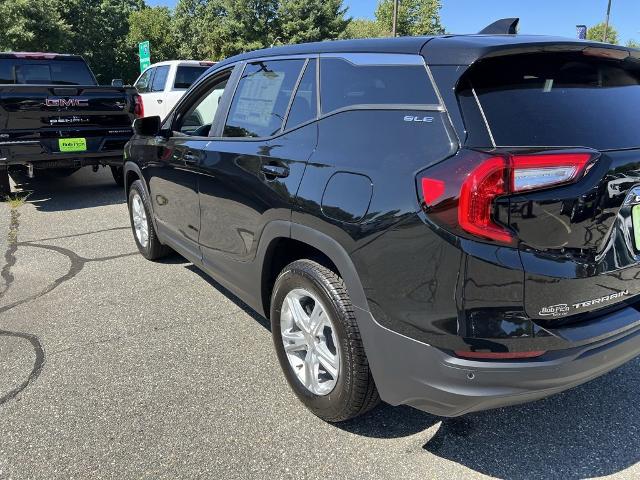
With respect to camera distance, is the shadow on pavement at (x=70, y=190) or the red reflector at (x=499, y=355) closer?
the red reflector at (x=499, y=355)

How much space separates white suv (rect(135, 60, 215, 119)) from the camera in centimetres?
1127

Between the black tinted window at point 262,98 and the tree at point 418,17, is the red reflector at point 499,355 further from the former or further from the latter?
the tree at point 418,17

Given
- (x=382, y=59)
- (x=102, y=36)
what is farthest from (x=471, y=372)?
(x=102, y=36)

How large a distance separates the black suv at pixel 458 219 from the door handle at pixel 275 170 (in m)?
0.01

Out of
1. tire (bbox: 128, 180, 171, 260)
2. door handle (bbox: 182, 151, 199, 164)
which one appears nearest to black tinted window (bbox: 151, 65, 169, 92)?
tire (bbox: 128, 180, 171, 260)

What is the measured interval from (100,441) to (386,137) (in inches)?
77.7

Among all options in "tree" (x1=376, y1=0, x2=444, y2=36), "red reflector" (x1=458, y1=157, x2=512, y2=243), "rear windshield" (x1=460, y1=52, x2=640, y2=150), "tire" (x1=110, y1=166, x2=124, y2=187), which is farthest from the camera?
"tree" (x1=376, y1=0, x2=444, y2=36)

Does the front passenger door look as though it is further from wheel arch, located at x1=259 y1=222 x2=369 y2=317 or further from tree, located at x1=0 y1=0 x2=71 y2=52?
tree, located at x1=0 y1=0 x2=71 y2=52

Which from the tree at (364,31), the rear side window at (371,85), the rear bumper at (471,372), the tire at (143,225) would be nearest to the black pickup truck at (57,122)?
the tire at (143,225)

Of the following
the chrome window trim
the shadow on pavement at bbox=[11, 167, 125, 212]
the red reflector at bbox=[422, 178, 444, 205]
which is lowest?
the shadow on pavement at bbox=[11, 167, 125, 212]

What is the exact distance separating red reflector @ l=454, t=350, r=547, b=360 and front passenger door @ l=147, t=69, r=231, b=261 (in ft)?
7.49

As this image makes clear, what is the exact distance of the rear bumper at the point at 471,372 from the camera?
1876 mm

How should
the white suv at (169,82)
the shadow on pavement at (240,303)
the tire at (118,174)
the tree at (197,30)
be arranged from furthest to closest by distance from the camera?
1. the tree at (197,30)
2. the white suv at (169,82)
3. the tire at (118,174)
4. the shadow on pavement at (240,303)

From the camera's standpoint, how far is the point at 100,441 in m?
2.54
